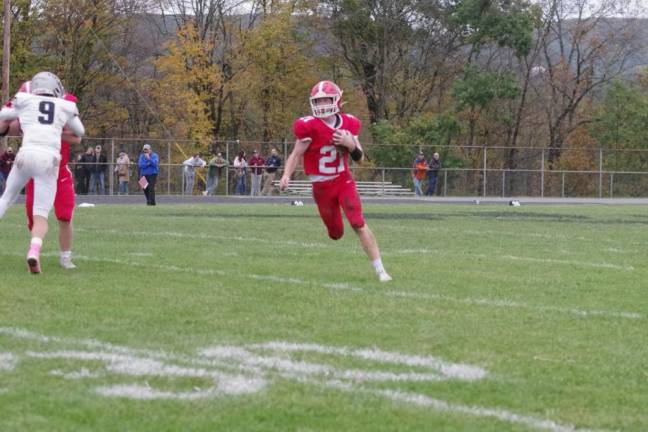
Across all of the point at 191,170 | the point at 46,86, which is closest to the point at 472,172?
the point at 191,170

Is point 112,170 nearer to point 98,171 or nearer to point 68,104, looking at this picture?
point 98,171

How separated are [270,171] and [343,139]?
2836 centimetres

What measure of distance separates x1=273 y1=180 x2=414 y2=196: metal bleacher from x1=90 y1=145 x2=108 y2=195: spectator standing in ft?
22.8

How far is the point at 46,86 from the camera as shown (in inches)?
369

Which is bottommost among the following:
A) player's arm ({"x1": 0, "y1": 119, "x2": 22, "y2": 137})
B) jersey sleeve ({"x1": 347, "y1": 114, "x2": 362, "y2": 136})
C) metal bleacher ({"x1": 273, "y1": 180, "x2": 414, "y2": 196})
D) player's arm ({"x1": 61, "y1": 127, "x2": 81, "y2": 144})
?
metal bleacher ({"x1": 273, "y1": 180, "x2": 414, "y2": 196})

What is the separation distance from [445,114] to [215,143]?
1221cm

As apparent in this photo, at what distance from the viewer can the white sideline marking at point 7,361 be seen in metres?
5.35

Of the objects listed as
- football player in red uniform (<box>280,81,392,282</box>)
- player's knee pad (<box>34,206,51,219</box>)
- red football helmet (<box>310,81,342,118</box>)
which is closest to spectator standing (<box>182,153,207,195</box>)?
football player in red uniform (<box>280,81,392,282</box>)

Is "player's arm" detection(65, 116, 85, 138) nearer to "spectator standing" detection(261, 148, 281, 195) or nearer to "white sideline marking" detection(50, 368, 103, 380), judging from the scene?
"white sideline marking" detection(50, 368, 103, 380)

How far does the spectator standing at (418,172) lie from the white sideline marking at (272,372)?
3327cm

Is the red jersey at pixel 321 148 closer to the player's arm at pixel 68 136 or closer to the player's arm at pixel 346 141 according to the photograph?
the player's arm at pixel 346 141

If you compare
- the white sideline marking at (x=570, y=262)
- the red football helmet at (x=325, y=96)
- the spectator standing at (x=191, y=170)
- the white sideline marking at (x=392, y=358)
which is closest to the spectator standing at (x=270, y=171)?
the spectator standing at (x=191, y=170)

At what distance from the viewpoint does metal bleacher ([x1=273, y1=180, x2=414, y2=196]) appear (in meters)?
40.0

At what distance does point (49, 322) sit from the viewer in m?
6.72
